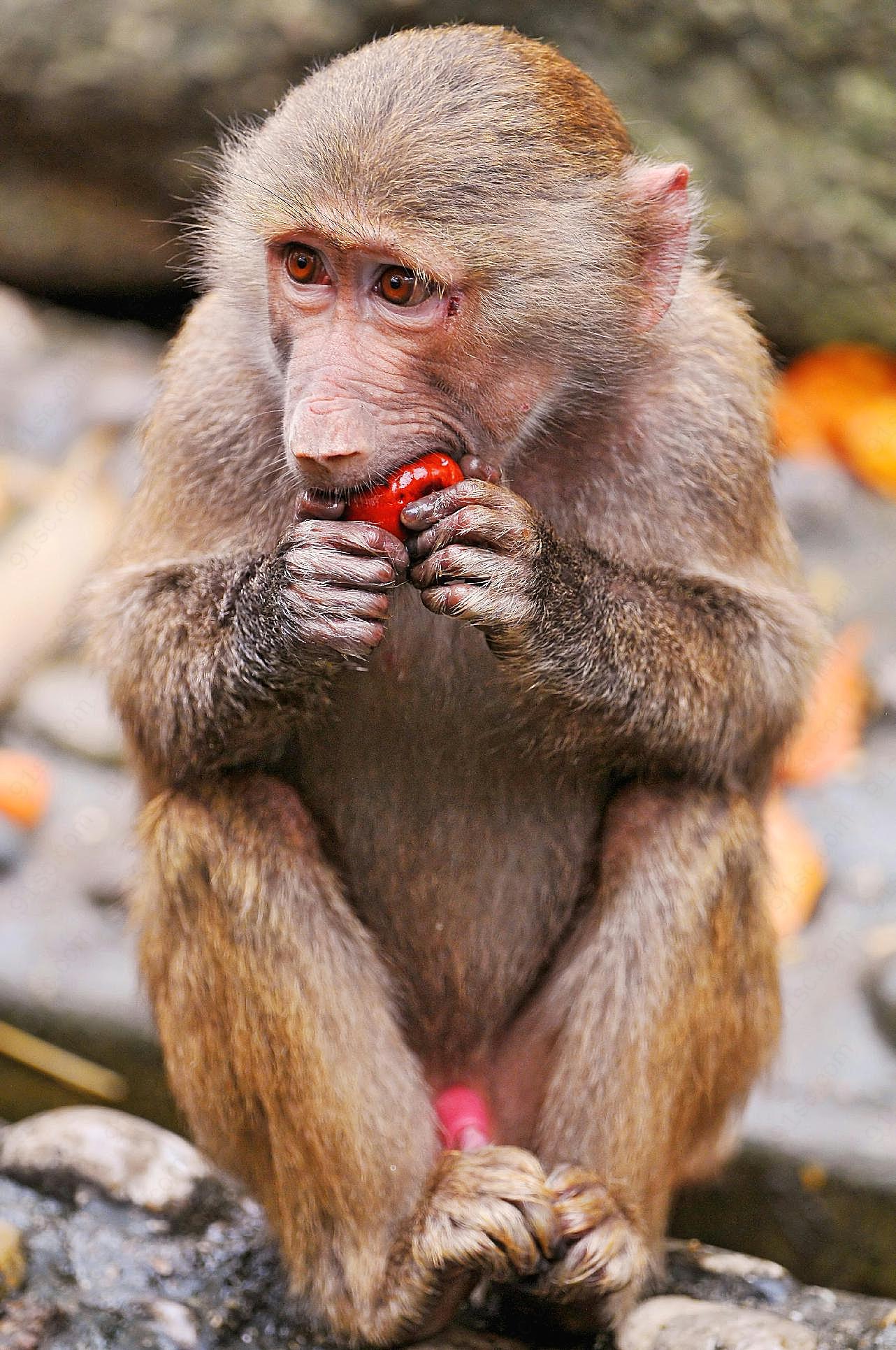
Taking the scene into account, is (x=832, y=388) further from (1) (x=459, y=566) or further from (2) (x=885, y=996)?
(1) (x=459, y=566)

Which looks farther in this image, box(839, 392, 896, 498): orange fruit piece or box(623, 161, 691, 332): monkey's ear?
box(839, 392, 896, 498): orange fruit piece

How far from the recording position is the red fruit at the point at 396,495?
369 cm

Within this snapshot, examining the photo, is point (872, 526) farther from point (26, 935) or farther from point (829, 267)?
point (26, 935)

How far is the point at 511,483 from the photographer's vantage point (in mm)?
4340

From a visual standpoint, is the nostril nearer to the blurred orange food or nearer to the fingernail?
the fingernail

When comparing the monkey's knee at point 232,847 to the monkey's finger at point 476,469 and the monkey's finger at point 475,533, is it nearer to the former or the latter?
the monkey's finger at point 475,533

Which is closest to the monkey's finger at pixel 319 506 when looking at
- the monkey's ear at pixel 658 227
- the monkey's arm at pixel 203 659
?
the monkey's arm at pixel 203 659

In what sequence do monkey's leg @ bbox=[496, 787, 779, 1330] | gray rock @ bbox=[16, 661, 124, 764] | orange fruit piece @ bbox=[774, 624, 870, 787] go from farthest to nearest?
gray rock @ bbox=[16, 661, 124, 764] → orange fruit piece @ bbox=[774, 624, 870, 787] → monkey's leg @ bbox=[496, 787, 779, 1330]

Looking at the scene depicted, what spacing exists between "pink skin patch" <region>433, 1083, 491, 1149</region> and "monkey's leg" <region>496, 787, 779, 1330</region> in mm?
190

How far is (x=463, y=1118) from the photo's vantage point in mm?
4574

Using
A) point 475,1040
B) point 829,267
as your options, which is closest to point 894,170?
point 829,267

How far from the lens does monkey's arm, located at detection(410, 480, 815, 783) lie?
376cm

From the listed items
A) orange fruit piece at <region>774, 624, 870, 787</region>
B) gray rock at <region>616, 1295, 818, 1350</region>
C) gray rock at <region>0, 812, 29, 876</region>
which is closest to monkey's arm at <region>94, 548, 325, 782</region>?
gray rock at <region>616, 1295, 818, 1350</region>

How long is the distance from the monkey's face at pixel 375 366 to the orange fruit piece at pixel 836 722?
3.88m
